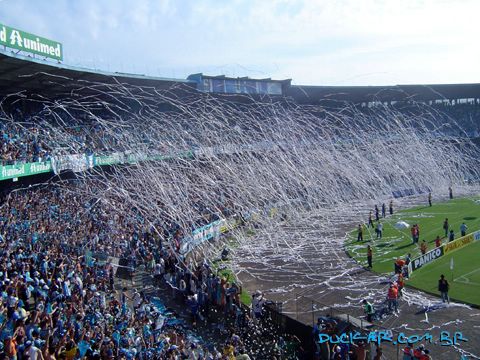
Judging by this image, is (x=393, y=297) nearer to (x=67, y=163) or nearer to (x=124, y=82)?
(x=67, y=163)

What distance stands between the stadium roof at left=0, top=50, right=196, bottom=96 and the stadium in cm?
14

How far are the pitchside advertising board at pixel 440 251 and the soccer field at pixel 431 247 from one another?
0.19 metres

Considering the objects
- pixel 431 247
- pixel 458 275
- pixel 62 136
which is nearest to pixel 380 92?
pixel 431 247

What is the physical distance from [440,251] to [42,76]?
836 inches

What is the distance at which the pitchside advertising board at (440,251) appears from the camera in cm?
1836

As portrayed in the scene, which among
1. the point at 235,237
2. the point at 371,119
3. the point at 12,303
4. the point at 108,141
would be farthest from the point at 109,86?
the point at 371,119

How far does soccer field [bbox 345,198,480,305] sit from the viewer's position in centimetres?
1691

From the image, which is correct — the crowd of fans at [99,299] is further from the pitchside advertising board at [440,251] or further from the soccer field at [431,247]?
the pitchside advertising board at [440,251]

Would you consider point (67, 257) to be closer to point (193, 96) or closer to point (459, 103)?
point (193, 96)

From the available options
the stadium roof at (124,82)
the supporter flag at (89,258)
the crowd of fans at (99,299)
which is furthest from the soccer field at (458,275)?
the stadium roof at (124,82)

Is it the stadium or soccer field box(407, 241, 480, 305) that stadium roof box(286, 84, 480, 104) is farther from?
soccer field box(407, 241, 480, 305)

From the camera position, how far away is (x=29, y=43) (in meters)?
23.0

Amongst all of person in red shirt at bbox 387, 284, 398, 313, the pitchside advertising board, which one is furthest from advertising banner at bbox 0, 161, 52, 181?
the pitchside advertising board

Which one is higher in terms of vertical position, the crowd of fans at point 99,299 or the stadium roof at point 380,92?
the stadium roof at point 380,92
